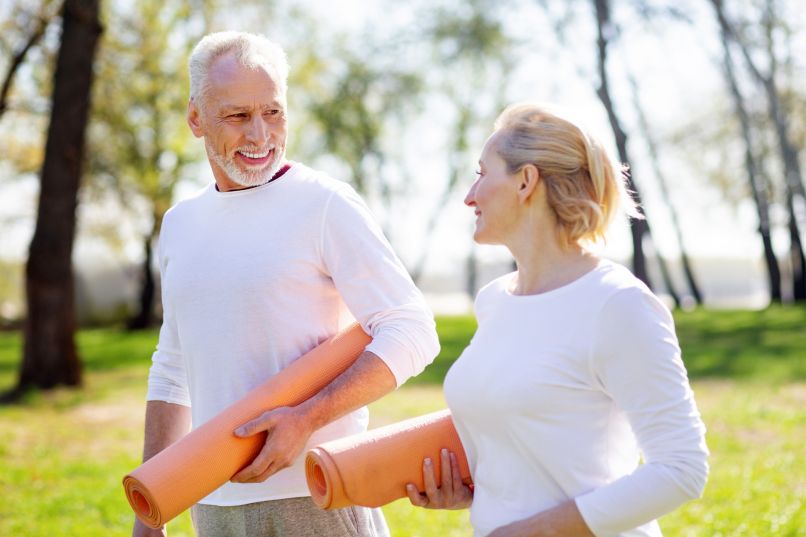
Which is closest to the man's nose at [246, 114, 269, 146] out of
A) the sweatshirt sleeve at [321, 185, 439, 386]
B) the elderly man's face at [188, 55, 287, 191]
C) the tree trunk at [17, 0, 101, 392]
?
the elderly man's face at [188, 55, 287, 191]

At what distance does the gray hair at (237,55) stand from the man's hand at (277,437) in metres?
0.92

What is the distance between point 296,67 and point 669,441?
1051 inches

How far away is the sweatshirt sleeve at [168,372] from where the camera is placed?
2.94m

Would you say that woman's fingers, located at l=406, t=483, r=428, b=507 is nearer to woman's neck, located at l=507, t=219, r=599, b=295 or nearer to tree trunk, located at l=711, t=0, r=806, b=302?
woman's neck, located at l=507, t=219, r=599, b=295

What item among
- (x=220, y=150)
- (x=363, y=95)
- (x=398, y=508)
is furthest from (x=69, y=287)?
(x=363, y=95)

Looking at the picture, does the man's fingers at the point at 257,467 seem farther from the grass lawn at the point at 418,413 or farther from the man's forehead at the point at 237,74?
the grass lawn at the point at 418,413

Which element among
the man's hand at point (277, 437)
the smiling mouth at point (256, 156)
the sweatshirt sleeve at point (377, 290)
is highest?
the smiling mouth at point (256, 156)

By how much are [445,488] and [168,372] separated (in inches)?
40.6

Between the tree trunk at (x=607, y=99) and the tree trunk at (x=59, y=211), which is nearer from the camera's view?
the tree trunk at (x=59, y=211)

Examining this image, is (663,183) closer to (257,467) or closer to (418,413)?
(418,413)

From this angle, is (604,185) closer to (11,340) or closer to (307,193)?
(307,193)

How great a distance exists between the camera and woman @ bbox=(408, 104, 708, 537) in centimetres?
196

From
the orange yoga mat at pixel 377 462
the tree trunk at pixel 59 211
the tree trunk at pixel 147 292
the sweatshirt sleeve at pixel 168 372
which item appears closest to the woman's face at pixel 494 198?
the orange yoga mat at pixel 377 462

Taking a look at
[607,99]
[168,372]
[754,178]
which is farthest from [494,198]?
[754,178]
